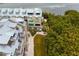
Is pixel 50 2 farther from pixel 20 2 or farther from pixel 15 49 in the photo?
pixel 15 49

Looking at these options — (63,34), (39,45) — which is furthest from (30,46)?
(63,34)

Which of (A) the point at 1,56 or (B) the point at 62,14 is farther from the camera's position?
(B) the point at 62,14

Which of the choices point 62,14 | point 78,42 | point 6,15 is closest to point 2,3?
point 6,15

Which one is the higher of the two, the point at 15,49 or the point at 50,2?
the point at 50,2

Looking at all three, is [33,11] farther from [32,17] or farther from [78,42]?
[78,42]
